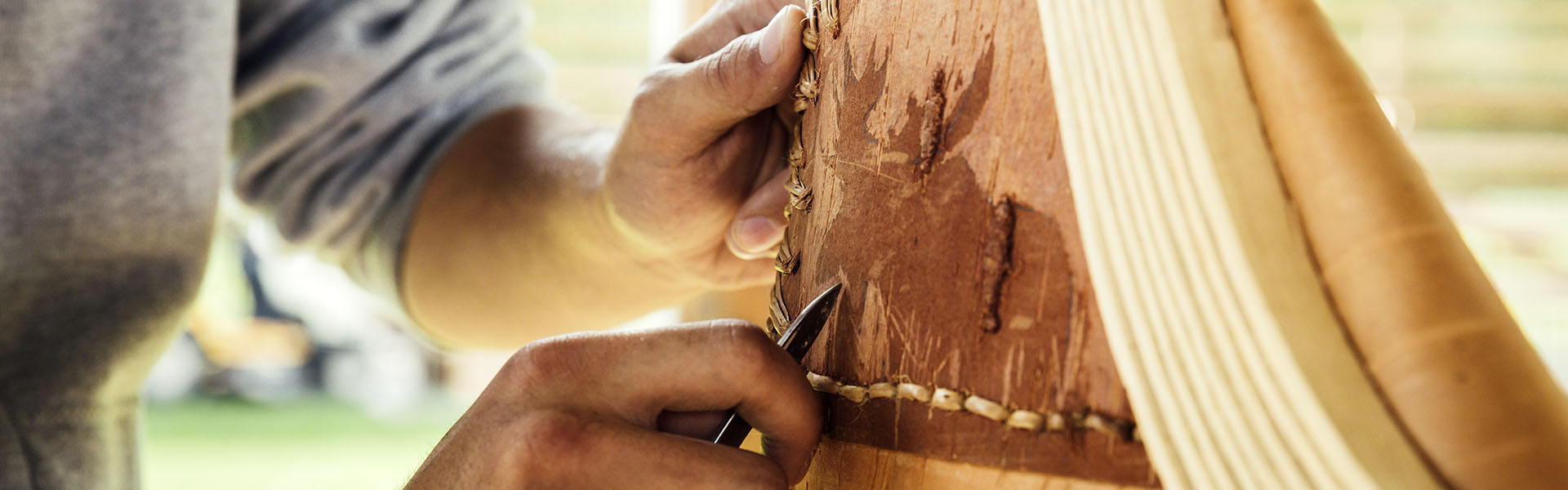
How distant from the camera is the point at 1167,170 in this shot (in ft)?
1.22

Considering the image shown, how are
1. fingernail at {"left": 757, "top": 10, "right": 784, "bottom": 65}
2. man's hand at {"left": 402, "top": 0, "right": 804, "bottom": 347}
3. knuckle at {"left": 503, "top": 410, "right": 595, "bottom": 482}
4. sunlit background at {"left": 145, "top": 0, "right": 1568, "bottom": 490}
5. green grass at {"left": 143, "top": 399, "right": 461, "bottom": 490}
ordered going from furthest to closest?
1. green grass at {"left": 143, "top": 399, "right": 461, "bottom": 490}
2. sunlit background at {"left": 145, "top": 0, "right": 1568, "bottom": 490}
3. man's hand at {"left": 402, "top": 0, "right": 804, "bottom": 347}
4. fingernail at {"left": 757, "top": 10, "right": 784, "bottom": 65}
5. knuckle at {"left": 503, "top": 410, "right": 595, "bottom": 482}

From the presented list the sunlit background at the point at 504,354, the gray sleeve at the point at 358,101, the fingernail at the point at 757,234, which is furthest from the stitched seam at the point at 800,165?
the sunlit background at the point at 504,354

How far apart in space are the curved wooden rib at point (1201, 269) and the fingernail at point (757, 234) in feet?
1.46

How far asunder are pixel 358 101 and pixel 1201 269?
3.29ft

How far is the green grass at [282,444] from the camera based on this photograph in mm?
4492

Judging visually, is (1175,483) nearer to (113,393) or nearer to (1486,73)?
(113,393)

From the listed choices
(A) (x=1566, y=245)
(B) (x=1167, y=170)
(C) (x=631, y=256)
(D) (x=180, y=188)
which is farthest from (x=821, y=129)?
(A) (x=1566, y=245)

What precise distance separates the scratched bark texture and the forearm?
0.53 m

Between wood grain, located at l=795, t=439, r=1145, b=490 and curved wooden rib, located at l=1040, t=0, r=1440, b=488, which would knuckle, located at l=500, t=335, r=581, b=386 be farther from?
curved wooden rib, located at l=1040, t=0, r=1440, b=488

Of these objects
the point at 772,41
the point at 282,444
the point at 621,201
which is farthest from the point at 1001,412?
the point at 282,444

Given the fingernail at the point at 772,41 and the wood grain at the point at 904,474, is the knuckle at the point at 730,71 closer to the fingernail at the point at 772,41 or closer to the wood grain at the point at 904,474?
the fingernail at the point at 772,41

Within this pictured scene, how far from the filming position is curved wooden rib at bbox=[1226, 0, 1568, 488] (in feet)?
1.09

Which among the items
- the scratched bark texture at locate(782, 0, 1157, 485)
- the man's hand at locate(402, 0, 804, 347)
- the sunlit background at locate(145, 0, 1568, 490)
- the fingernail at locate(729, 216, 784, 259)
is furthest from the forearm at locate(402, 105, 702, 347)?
the sunlit background at locate(145, 0, 1568, 490)

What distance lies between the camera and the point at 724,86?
2.29 ft
